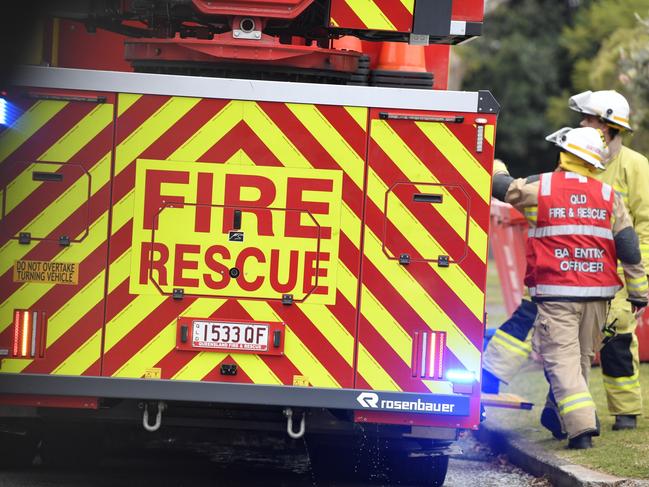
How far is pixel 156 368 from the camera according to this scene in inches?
243

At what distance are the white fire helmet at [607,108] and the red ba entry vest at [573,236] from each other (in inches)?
33.5

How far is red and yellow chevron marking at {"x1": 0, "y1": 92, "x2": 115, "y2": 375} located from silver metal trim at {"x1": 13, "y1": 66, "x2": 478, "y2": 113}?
9cm

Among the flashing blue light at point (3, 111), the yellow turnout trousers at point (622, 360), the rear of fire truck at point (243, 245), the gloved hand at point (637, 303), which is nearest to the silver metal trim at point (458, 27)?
the rear of fire truck at point (243, 245)

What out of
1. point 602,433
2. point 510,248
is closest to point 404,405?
point 602,433

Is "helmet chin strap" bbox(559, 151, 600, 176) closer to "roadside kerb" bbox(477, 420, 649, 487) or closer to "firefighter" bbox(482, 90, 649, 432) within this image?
"firefighter" bbox(482, 90, 649, 432)

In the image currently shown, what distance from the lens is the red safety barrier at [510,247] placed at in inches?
480

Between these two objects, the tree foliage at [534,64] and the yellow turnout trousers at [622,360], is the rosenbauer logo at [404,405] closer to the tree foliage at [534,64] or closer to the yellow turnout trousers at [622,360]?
the yellow turnout trousers at [622,360]

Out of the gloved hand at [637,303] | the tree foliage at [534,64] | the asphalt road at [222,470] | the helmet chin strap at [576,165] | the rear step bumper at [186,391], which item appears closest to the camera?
the rear step bumper at [186,391]

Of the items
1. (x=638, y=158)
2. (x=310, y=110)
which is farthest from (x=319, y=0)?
(x=638, y=158)

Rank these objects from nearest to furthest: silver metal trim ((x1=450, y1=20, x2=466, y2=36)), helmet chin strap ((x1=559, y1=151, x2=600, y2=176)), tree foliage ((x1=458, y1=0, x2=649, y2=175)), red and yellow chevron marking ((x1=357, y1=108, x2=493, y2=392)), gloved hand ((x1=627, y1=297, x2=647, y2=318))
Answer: red and yellow chevron marking ((x1=357, y1=108, x2=493, y2=392)) → silver metal trim ((x1=450, y1=20, x2=466, y2=36)) → helmet chin strap ((x1=559, y1=151, x2=600, y2=176)) → gloved hand ((x1=627, y1=297, x2=647, y2=318)) → tree foliage ((x1=458, y1=0, x2=649, y2=175))

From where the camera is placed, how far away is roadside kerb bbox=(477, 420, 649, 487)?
21.6 feet

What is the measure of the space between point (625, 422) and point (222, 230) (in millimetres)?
3330

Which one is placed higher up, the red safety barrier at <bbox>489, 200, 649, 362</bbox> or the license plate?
the red safety barrier at <bbox>489, 200, 649, 362</bbox>

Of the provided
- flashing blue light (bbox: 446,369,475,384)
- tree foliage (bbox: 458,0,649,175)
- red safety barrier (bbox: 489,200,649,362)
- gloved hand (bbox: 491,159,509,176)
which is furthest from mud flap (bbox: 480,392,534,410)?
tree foliage (bbox: 458,0,649,175)
